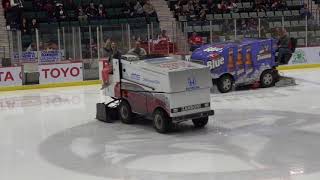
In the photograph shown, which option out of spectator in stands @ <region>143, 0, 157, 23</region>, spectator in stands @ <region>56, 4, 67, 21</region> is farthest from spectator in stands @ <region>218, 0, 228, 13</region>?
spectator in stands @ <region>56, 4, 67, 21</region>

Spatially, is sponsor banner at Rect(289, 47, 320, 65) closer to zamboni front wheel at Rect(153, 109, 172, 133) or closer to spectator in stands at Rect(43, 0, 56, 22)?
spectator in stands at Rect(43, 0, 56, 22)

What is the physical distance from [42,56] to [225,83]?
5449mm

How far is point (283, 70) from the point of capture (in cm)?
1723

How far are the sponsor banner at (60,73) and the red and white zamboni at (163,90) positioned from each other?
6.26m

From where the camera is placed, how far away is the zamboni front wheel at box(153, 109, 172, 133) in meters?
8.84

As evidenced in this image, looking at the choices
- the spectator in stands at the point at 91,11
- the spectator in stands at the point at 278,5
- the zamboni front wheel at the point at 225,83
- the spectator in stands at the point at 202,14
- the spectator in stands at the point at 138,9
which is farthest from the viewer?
the spectator in stands at the point at 278,5

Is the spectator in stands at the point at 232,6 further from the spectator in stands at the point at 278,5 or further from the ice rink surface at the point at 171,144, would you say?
the ice rink surface at the point at 171,144

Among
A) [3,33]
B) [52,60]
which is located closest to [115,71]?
[52,60]

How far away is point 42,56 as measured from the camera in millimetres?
16062

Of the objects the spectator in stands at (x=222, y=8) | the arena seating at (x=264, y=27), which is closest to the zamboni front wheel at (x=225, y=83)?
the arena seating at (x=264, y=27)

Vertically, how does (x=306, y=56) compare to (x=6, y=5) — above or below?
below

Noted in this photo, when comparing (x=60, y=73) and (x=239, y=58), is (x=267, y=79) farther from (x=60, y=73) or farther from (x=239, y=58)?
(x=60, y=73)

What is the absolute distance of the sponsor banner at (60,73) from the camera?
1584cm

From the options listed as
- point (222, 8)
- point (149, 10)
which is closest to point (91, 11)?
point (149, 10)
